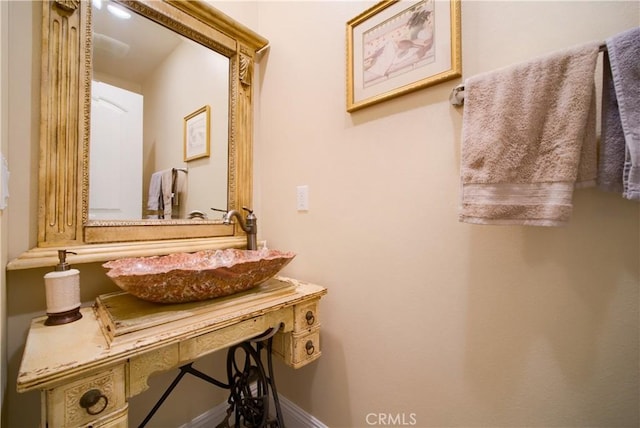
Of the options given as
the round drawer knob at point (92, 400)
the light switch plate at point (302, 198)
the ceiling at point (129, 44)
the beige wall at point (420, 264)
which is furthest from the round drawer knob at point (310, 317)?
the ceiling at point (129, 44)

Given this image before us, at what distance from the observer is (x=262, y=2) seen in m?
1.29

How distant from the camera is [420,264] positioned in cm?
83

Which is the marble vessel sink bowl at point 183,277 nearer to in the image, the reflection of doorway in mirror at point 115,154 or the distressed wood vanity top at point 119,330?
the distressed wood vanity top at point 119,330

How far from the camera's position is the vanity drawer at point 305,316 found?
0.87m

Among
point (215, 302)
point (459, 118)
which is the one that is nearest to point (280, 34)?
point (459, 118)

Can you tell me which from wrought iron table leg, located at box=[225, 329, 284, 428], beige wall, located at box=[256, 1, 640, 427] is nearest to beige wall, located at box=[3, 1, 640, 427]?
beige wall, located at box=[256, 1, 640, 427]

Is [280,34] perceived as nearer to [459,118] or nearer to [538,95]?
[459,118]

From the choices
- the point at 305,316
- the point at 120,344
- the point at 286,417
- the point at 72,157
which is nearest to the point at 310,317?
the point at 305,316

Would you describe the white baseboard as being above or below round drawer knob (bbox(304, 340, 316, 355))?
below

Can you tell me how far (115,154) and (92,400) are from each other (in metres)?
0.77

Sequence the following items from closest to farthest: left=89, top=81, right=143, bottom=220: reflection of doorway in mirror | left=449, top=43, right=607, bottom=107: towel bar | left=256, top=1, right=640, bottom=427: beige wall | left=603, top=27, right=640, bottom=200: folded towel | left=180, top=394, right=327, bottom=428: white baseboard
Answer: left=603, top=27, right=640, bottom=200: folded towel → left=256, top=1, right=640, bottom=427: beige wall → left=449, top=43, right=607, bottom=107: towel bar → left=89, top=81, right=143, bottom=220: reflection of doorway in mirror → left=180, top=394, right=327, bottom=428: white baseboard

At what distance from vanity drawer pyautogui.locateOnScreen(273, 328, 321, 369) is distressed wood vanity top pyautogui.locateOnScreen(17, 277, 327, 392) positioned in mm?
65

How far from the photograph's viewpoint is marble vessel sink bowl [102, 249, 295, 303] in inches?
24.7

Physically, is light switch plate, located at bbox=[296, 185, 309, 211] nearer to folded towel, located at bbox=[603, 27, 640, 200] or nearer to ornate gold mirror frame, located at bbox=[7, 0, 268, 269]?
ornate gold mirror frame, located at bbox=[7, 0, 268, 269]
